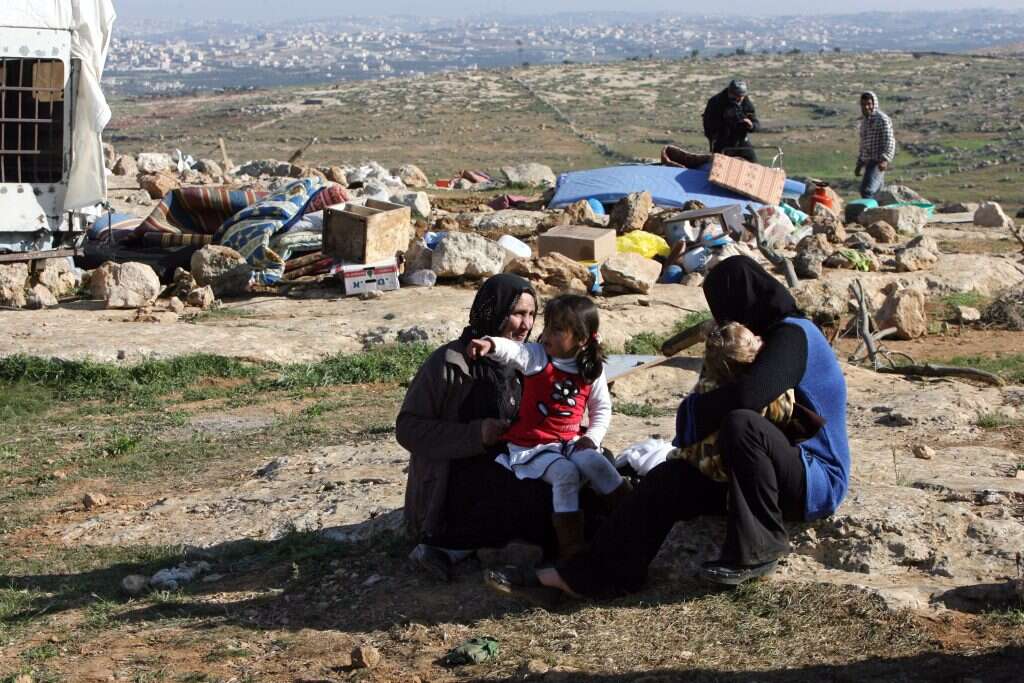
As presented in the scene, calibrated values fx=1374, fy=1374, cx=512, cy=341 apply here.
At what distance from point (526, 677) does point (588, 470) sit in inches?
36.2

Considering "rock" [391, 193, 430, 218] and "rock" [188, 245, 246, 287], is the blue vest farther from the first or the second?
"rock" [391, 193, 430, 218]

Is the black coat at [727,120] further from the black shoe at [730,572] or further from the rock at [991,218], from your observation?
the black shoe at [730,572]

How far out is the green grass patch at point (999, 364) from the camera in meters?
9.29

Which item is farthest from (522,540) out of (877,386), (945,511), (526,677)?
(877,386)

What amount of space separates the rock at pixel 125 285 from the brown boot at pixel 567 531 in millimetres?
7007

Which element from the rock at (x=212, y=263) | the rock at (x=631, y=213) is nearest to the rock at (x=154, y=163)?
the rock at (x=631, y=213)

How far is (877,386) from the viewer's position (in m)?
8.82

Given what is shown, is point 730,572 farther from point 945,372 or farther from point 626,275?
point 626,275

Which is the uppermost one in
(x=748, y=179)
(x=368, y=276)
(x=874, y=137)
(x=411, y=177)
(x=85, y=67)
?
(x=85, y=67)

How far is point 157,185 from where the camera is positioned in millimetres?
17453

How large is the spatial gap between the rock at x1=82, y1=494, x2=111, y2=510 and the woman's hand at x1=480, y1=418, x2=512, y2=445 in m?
2.72

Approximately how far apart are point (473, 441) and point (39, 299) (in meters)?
7.24

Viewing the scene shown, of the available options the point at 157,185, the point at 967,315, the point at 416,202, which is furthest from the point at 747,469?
the point at 157,185

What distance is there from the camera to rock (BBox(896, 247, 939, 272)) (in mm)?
12906
